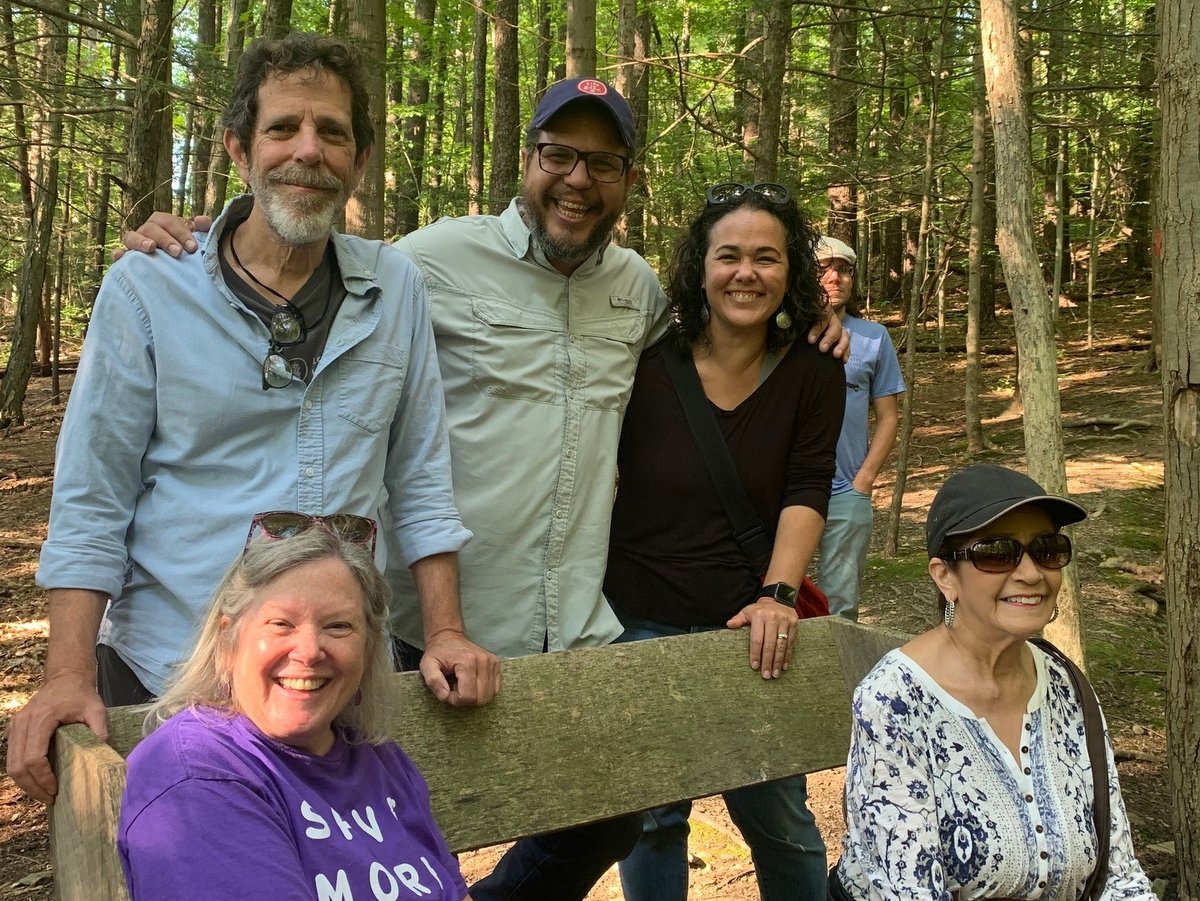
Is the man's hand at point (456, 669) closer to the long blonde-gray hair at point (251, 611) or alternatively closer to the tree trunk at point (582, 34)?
the long blonde-gray hair at point (251, 611)

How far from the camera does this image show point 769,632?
3.09m

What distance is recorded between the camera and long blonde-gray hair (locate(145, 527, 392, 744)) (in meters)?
1.96

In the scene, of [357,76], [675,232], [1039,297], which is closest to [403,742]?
[357,76]

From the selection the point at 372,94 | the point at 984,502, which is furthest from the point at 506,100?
the point at 984,502

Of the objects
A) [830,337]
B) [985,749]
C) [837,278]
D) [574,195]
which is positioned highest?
[837,278]

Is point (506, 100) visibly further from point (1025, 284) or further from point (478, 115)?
point (1025, 284)

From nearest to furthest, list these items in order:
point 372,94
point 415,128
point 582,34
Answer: point 372,94 → point 582,34 → point 415,128

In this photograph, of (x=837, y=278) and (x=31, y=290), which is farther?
(x=31, y=290)

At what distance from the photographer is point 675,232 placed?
1095 cm

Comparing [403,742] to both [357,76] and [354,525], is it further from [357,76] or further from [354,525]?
[357,76]

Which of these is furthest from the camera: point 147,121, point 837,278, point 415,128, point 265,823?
point 415,128

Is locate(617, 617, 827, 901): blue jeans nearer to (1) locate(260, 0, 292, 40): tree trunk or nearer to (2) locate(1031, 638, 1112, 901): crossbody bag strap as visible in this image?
(2) locate(1031, 638, 1112, 901): crossbody bag strap

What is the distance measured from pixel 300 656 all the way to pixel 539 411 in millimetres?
1239

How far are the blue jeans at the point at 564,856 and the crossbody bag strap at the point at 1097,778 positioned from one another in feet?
3.91
